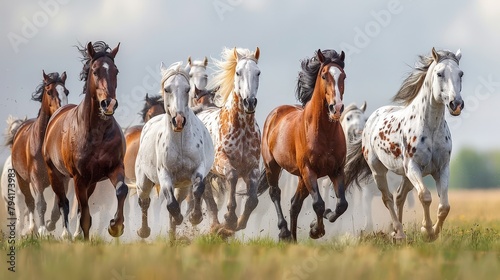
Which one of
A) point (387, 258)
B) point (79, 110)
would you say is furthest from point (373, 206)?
point (387, 258)

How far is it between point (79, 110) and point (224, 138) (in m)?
2.71

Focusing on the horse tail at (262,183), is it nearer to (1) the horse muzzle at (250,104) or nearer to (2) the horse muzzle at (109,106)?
(1) the horse muzzle at (250,104)

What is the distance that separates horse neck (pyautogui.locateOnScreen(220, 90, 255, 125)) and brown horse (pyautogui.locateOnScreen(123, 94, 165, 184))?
147 centimetres

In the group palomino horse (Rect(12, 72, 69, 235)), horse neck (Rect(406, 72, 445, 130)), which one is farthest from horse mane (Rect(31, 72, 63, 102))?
horse neck (Rect(406, 72, 445, 130))

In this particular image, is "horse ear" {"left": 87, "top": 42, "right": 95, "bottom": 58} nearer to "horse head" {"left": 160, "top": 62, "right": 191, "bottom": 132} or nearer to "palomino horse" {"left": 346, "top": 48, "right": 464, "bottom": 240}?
Result: "horse head" {"left": 160, "top": 62, "right": 191, "bottom": 132}

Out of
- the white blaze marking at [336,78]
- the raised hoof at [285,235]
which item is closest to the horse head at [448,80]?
the white blaze marking at [336,78]

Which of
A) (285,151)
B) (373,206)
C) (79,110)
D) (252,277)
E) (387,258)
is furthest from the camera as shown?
(373,206)

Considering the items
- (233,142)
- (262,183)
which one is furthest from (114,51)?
(262,183)

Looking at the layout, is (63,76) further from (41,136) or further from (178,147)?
(178,147)

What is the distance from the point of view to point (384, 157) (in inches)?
518

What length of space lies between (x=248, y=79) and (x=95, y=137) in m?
2.13

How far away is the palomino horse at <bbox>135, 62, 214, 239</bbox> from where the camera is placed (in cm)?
1122

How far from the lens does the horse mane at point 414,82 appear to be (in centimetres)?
1252

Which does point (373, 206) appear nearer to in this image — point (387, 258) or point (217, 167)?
point (217, 167)
